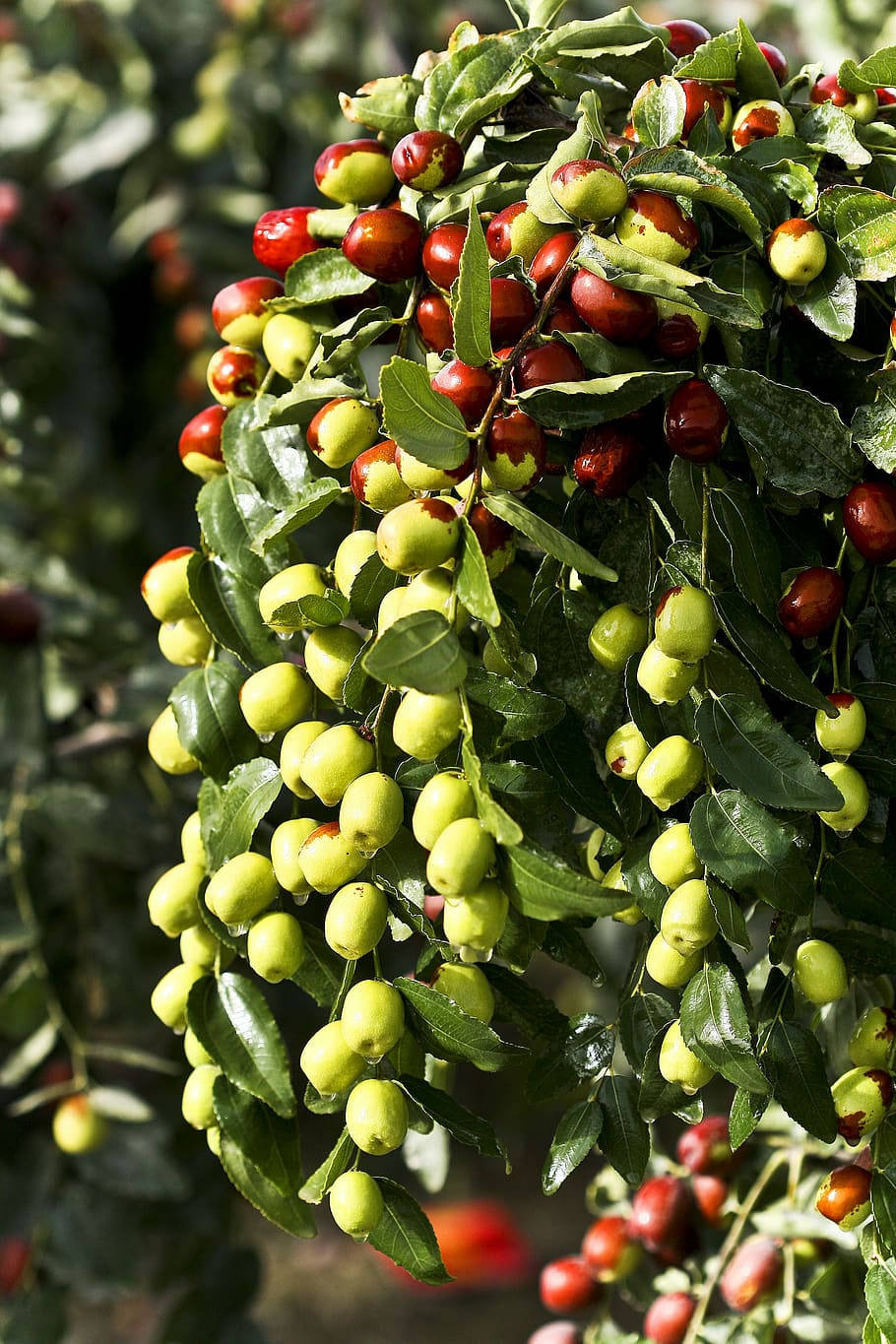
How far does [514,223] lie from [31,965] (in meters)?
0.81

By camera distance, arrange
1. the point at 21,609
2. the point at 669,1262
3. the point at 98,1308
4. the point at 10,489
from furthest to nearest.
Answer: the point at 98,1308, the point at 10,489, the point at 21,609, the point at 669,1262

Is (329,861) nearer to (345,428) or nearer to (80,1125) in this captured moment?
(345,428)

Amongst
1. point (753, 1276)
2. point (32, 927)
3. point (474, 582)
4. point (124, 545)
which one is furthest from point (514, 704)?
point (124, 545)

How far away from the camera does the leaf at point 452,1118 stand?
1.75 feet

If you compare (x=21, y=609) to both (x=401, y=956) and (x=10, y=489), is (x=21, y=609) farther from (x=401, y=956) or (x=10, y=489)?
(x=401, y=956)

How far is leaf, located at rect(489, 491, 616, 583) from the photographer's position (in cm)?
45

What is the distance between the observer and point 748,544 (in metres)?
0.51

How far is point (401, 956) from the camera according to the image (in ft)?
5.66

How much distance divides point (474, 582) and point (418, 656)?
0.11ft

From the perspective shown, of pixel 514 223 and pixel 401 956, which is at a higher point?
pixel 514 223

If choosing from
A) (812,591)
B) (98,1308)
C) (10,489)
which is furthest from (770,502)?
(98,1308)

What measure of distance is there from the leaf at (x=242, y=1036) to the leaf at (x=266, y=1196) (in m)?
0.03

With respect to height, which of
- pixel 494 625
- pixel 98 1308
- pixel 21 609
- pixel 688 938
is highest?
pixel 494 625

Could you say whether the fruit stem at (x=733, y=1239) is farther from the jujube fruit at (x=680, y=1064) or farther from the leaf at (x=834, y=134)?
the leaf at (x=834, y=134)
